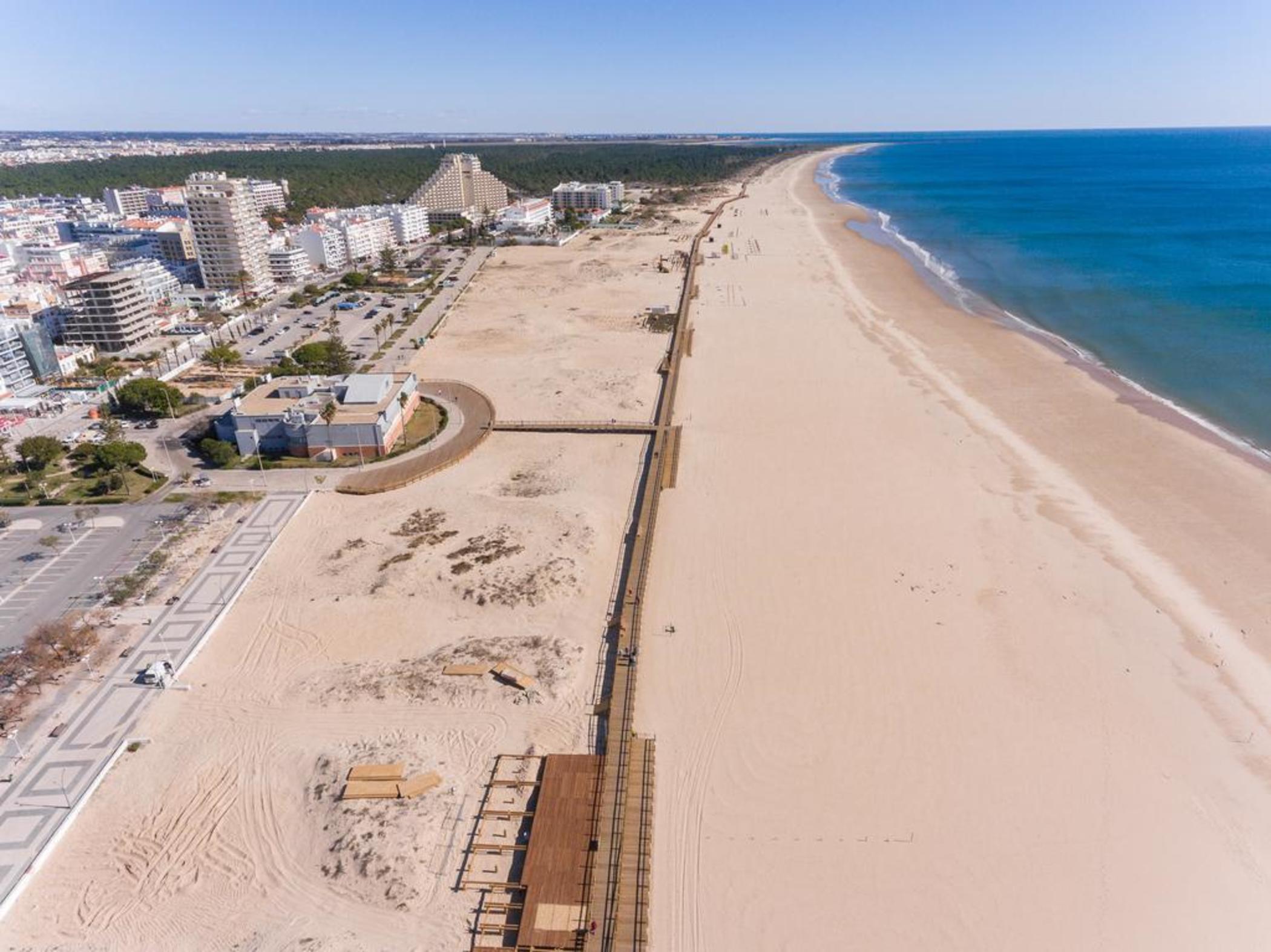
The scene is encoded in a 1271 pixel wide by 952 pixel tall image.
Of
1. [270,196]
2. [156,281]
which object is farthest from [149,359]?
[270,196]

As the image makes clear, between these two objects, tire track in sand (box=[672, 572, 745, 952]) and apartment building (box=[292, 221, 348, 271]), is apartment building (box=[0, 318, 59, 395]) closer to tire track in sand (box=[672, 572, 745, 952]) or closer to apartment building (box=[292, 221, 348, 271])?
apartment building (box=[292, 221, 348, 271])

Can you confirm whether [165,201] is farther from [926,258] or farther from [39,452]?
[926,258]

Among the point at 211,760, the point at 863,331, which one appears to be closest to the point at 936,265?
the point at 863,331

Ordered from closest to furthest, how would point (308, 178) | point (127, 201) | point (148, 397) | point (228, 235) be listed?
point (148, 397) → point (228, 235) → point (127, 201) → point (308, 178)

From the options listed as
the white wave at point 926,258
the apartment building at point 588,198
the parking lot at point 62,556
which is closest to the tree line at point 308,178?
the apartment building at point 588,198

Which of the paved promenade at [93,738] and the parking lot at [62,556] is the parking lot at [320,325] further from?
the paved promenade at [93,738]
